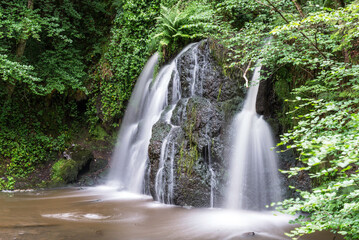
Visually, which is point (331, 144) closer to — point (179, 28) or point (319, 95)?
point (319, 95)

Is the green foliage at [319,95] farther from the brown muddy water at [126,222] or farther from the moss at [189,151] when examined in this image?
the moss at [189,151]

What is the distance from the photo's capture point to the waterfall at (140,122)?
788cm

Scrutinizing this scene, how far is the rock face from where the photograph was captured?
19.9 feet

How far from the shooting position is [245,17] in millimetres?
8562

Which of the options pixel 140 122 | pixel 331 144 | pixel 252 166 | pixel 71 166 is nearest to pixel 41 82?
pixel 71 166

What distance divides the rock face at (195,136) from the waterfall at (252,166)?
25cm

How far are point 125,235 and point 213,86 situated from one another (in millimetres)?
4224

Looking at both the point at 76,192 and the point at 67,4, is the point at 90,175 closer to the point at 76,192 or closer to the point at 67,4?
the point at 76,192

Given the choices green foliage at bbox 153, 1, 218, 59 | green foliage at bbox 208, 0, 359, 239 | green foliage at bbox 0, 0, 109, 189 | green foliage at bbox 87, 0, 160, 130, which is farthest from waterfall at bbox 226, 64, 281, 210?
green foliage at bbox 0, 0, 109, 189

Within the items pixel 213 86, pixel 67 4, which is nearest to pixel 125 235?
pixel 213 86

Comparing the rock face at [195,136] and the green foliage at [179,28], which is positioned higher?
the green foliage at [179,28]

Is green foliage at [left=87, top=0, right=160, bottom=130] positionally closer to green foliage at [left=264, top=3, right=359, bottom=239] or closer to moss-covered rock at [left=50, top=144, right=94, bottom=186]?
moss-covered rock at [left=50, top=144, right=94, bottom=186]

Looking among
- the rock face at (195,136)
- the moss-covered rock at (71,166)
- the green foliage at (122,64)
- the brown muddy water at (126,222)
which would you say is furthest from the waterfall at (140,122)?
the brown muddy water at (126,222)

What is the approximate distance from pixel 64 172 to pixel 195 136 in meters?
5.38
